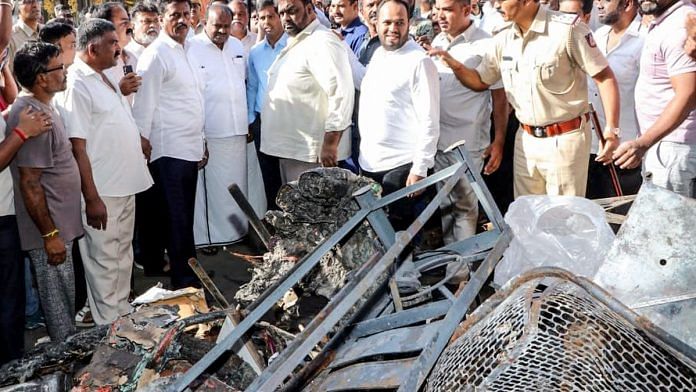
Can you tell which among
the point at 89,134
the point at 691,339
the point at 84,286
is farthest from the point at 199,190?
the point at 691,339

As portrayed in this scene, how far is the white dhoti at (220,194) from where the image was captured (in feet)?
18.1

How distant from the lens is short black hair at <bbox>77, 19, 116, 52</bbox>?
4.05 m

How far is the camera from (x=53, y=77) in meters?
3.57

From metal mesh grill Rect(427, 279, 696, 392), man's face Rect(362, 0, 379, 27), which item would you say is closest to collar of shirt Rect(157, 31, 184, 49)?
man's face Rect(362, 0, 379, 27)

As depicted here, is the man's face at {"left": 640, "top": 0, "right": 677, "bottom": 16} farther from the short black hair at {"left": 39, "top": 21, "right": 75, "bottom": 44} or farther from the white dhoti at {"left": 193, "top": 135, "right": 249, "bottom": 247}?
the short black hair at {"left": 39, "top": 21, "right": 75, "bottom": 44}

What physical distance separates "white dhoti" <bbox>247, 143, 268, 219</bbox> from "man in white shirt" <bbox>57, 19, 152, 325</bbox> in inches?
66.2

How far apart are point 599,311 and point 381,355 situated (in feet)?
2.21

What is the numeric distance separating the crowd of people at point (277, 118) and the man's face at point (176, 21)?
1cm

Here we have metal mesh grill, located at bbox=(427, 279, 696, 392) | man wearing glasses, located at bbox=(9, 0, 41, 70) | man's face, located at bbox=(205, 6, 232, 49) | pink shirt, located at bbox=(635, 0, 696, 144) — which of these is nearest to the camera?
metal mesh grill, located at bbox=(427, 279, 696, 392)

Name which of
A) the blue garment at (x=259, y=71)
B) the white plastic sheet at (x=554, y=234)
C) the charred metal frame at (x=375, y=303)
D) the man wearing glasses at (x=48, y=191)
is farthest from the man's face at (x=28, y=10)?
the white plastic sheet at (x=554, y=234)

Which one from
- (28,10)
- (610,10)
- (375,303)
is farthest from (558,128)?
(28,10)

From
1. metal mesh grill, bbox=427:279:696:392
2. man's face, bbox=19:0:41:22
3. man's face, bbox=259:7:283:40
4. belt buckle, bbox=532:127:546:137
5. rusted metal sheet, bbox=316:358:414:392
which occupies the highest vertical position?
man's face, bbox=19:0:41:22

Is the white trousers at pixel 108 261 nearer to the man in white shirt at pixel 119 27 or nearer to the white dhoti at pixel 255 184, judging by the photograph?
the man in white shirt at pixel 119 27

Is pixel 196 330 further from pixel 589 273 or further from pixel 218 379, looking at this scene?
pixel 589 273
